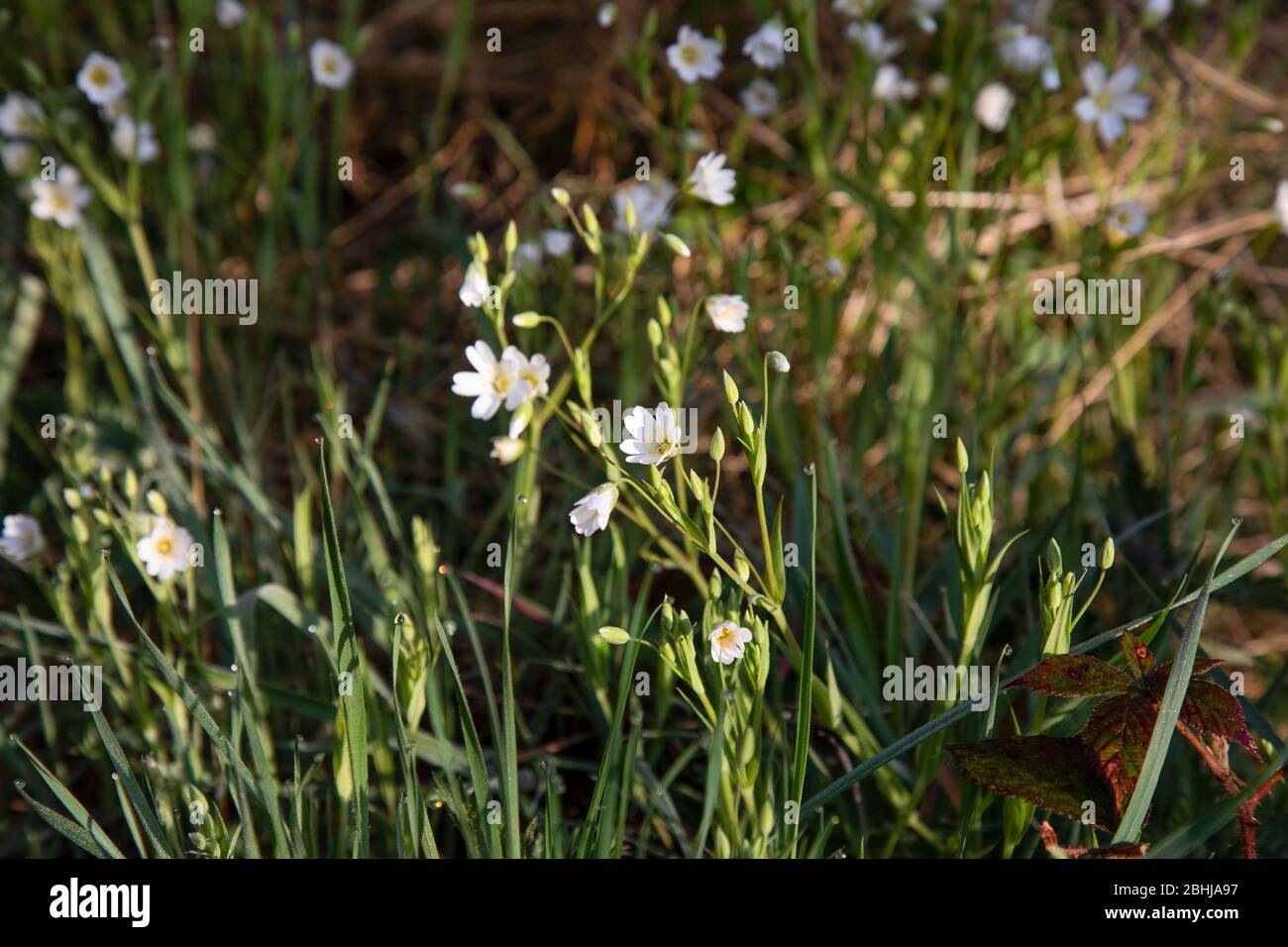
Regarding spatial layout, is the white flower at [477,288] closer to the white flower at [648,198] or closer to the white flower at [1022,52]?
the white flower at [648,198]

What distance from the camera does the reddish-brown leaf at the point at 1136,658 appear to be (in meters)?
1.25

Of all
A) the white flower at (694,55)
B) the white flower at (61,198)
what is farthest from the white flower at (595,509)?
the white flower at (61,198)

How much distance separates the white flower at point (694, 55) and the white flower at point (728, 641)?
0.99m

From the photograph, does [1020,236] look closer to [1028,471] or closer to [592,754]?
[1028,471]

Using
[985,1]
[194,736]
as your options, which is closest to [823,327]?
[985,1]

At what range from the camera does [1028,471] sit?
6.68 feet

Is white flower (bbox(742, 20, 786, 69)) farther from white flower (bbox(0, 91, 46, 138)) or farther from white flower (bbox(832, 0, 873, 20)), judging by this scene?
white flower (bbox(0, 91, 46, 138))

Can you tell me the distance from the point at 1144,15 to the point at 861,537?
1049 millimetres

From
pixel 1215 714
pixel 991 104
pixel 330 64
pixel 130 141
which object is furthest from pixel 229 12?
pixel 1215 714

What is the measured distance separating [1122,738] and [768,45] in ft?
4.35

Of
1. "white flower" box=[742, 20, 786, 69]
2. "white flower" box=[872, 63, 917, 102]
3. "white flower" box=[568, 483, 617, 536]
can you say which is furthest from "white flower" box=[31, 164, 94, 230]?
"white flower" box=[872, 63, 917, 102]

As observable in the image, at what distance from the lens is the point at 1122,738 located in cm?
122

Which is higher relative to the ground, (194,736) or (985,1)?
(985,1)

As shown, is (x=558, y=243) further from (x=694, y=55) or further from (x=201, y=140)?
(x=201, y=140)
